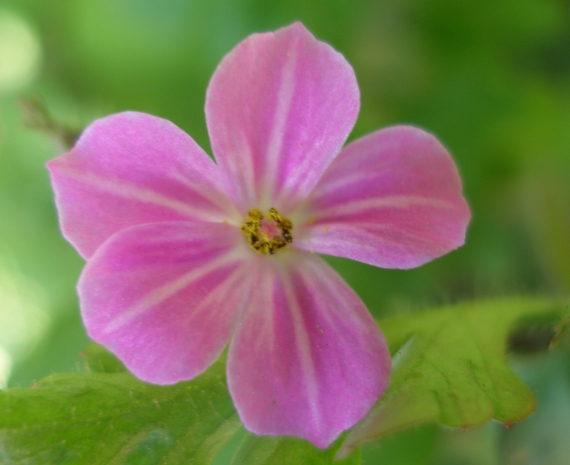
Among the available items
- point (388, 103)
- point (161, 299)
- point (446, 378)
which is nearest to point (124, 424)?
point (161, 299)

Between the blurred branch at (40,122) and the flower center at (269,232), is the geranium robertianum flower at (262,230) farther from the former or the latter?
the blurred branch at (40,122)

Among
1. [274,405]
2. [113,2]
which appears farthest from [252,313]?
[113,2]

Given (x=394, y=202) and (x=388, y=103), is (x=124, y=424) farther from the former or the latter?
(x=388, y=103)

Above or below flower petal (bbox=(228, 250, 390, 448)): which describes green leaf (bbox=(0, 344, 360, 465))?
below

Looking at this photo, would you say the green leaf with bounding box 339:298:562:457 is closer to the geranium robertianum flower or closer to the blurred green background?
the geranium robertianum flower

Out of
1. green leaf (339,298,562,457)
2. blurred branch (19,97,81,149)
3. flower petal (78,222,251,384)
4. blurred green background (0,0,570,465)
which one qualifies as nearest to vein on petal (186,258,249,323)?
flower petal (78,222,251,384)

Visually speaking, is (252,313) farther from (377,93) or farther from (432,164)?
(377,93)

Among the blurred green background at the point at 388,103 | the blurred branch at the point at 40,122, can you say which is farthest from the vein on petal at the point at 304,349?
the blurred green background at the point at 388,103
